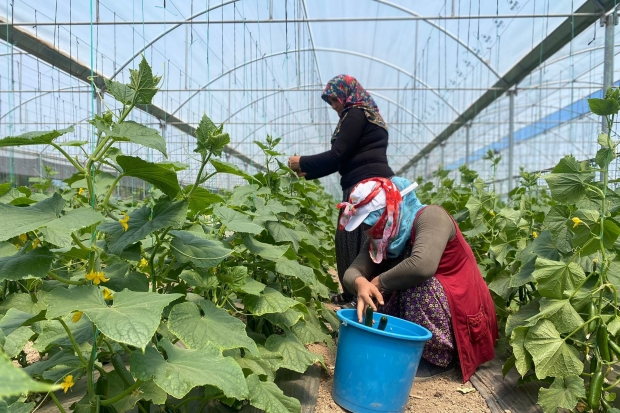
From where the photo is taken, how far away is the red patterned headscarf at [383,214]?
2.22 meters

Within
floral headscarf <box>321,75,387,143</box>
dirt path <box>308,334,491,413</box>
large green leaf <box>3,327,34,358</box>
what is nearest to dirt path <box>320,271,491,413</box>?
dirt path <box>308,334,491,413</box>

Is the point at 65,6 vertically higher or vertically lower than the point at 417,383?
higher

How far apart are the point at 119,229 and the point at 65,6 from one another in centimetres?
831

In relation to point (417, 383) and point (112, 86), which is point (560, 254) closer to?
point (417, 383)

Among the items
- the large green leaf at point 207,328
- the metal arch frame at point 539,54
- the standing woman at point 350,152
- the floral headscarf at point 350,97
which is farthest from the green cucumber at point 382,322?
the metal arch frame at point 539,54

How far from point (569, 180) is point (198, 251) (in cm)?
130

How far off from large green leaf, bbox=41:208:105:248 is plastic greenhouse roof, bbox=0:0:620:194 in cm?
518

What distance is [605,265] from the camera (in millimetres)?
1643

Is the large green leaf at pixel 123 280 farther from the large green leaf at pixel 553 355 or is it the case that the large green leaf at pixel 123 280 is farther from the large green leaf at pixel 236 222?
the large green leaf at pixel 553 355

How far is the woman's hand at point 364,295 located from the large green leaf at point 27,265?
121 cm

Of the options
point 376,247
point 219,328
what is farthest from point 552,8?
point 219,328

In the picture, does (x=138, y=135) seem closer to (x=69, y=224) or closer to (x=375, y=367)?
(x=69, y=224)

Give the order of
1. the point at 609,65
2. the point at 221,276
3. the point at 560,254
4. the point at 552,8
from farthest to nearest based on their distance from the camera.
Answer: the point at 552,8 < the point at 609,65 < the point at 560,254 < the point at 221,276

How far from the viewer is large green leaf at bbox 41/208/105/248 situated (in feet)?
3.19
